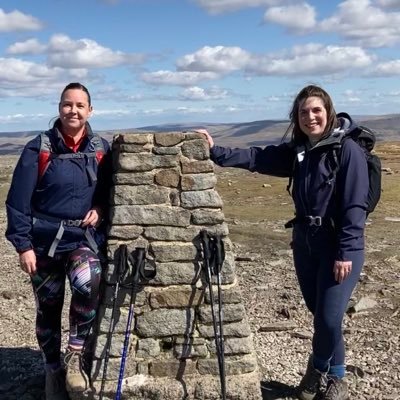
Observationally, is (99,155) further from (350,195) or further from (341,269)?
(341,269)

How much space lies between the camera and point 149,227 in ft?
20.5

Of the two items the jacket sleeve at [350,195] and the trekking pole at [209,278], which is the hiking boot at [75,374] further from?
the jacket sleeve at [350,195]

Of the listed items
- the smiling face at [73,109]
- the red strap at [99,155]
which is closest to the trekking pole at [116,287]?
the red strap at [99,155]

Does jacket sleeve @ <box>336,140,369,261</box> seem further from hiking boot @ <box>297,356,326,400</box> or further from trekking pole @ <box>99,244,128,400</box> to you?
trekking pole @ <box>99,244,128,400</box>

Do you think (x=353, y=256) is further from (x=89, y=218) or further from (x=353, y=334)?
(x=353, y=334)

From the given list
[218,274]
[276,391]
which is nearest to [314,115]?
[218,274]

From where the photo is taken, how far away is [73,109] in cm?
562

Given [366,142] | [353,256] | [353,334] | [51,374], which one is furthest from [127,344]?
[353,334]

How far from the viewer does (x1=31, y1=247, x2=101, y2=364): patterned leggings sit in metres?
5.89

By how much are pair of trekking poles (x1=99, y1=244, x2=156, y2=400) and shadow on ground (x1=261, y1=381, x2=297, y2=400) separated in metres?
1.85

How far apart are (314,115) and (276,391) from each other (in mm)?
3409

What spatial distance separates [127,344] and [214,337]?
889 mm

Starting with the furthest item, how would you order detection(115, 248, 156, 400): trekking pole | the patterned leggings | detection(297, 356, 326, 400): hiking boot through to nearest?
detection(297, 356, 326, 400): hiking boot, detection(115, 248, 156, 400): trekking pole, the patterned leggings

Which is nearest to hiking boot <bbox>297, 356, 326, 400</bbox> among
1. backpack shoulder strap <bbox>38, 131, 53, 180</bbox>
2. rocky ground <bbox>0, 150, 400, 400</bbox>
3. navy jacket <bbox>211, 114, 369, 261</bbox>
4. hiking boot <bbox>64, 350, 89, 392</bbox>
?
rocky ground <bbox>0, 150, 400, 400</bbox>
